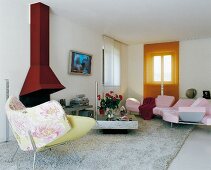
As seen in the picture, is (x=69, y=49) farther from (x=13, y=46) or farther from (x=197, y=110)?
(x=197, y=110)

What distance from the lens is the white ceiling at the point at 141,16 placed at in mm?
4176

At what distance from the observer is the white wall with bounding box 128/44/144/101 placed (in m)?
8.27

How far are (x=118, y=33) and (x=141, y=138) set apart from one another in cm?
375

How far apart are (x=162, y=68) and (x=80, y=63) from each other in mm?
3598

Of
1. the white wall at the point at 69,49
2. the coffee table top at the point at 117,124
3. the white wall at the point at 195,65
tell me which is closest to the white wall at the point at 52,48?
the white wall at the point at 69,49

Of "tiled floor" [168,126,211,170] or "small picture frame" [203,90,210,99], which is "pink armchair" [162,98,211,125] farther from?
"small picture frame" [203,90,210,99]

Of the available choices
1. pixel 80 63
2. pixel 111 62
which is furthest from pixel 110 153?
pixel 111 62

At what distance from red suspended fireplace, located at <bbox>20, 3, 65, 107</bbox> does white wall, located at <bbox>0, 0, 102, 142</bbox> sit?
0.37ft

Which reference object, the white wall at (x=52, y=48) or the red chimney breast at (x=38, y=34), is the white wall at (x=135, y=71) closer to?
the white wall at (x=52, y=48)

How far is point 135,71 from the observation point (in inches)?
330

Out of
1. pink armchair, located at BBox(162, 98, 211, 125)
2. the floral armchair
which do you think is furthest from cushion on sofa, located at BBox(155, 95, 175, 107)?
the floral armchair

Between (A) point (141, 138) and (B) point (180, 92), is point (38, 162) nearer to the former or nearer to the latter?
(A) point (141, 138)

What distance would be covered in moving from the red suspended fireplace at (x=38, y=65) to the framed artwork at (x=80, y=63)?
1.02 m

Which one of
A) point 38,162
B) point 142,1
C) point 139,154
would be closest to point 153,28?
point 142,1
